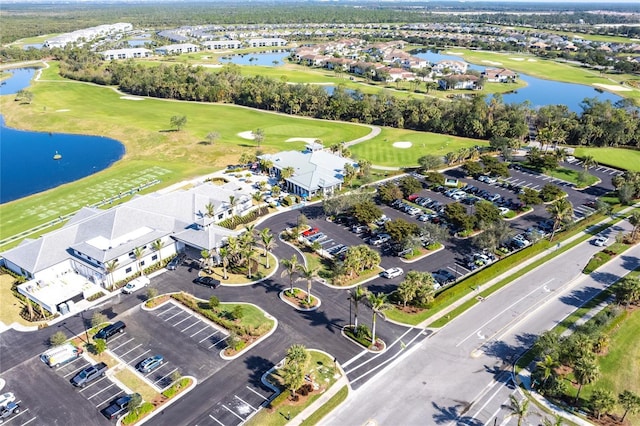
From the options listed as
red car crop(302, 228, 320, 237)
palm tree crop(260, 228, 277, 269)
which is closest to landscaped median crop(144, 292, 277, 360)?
palm tree crop(260, 228, 277, 269)

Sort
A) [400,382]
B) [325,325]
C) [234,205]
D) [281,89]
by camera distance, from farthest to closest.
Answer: [281,89], [234,205], [325,325], [400,382]

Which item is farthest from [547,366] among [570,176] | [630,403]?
[570,176]

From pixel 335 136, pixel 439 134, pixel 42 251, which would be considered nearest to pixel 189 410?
pixel 42 251

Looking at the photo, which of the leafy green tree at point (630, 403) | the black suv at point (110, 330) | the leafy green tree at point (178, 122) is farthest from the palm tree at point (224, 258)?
the leafy green tree at point (178, 122)

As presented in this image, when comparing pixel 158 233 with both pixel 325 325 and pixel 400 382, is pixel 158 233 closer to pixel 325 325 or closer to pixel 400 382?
pixel 325 325

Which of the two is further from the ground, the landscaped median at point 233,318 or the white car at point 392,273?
the white car at point 392,273

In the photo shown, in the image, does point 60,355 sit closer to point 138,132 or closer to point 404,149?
point 404,149

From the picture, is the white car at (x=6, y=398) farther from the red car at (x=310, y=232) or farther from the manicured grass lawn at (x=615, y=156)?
the manicured grass lawn at (x=615, y=156)

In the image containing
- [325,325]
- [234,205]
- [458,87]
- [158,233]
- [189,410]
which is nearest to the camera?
[189,410]
